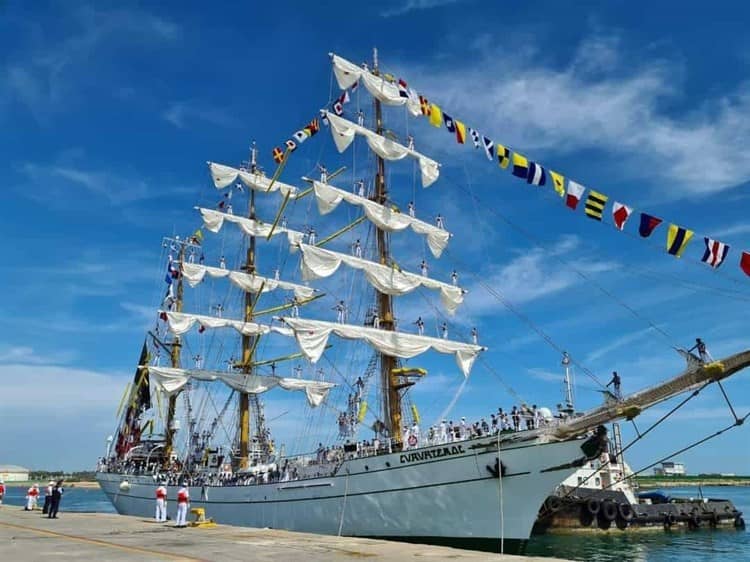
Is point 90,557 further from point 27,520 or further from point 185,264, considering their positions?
point 185,264

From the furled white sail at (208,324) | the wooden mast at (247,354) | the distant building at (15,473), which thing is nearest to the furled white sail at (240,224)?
the wooden mast at (247,354)

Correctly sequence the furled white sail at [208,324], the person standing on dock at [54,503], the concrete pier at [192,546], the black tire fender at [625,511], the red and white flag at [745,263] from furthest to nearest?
the furled white sail at [208,324], the black tire fender at [625,511], the person standing on dock at [54,503], the red and white flag at [745,263], the concrete pier at [192,546]

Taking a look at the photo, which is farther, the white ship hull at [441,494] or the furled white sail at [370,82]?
the furled white sail at [370,82]

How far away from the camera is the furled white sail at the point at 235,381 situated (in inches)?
1644

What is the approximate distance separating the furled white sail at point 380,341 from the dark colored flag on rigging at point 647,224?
42.6ft

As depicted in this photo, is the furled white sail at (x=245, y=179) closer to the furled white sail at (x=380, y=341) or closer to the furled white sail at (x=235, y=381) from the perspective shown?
the furled white sail at (x=235, y=381)

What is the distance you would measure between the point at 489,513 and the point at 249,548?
1005 centimetres

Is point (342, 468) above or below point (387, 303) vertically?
below

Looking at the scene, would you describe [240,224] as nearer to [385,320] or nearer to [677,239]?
[385,320]

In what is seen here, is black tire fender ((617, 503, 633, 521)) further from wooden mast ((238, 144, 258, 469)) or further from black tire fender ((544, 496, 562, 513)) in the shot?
wooden mast ((238, 144, 258, 469))

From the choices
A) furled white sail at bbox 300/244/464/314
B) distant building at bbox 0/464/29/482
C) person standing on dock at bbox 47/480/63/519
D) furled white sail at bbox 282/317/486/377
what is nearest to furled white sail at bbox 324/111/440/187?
furled white sail at bbox 300/244/464/314

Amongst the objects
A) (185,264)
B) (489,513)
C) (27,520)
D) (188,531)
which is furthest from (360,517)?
(185,264)

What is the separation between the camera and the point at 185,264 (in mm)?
45688

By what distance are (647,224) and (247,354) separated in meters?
31.4
